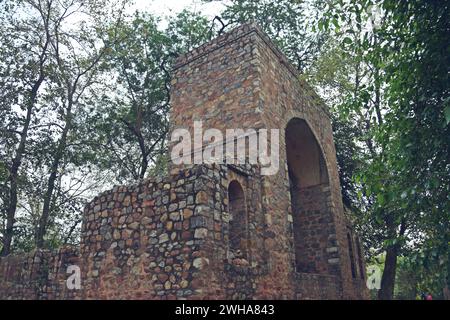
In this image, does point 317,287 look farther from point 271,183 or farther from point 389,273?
point 389,273

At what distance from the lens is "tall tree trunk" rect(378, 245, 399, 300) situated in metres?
10.6

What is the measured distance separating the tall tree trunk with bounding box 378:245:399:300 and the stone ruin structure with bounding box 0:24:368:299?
2.31ft

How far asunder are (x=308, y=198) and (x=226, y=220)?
519 cm

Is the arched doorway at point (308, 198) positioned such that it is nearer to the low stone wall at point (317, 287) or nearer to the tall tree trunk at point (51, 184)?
the low stone wall at point (317, 287)

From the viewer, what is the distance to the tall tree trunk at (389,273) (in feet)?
34.7

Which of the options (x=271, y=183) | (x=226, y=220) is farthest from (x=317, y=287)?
(x=226, y=220)

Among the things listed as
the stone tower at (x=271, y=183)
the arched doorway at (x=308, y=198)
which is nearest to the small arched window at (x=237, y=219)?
the stone tower at (x=271, y=183)

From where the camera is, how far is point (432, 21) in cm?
428

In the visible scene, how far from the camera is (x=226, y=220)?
5.58m

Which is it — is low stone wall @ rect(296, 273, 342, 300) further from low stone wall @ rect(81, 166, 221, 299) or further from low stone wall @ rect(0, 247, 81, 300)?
low stone wall @ rect(0, 247, 81, 300)

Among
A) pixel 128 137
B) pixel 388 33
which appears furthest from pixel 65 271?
→ pixel 128 137

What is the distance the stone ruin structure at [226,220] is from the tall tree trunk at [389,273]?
704 millimetres

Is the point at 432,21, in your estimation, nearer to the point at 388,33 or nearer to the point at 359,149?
the point at 388,33
